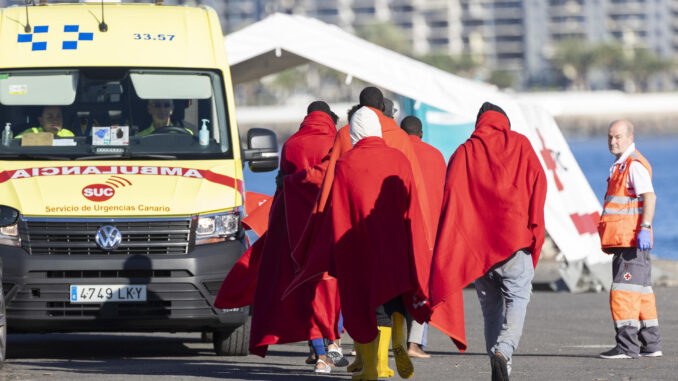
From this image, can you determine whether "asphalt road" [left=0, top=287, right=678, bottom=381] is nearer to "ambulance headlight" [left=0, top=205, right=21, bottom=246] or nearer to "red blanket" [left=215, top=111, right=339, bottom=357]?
"red blanket" [left=215, top=111, right=339, bottom=357]

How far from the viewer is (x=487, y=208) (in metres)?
8.05

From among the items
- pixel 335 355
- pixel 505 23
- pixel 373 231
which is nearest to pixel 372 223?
pixel 373 231

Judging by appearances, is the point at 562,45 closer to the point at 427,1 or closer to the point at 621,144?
the point at 427,1

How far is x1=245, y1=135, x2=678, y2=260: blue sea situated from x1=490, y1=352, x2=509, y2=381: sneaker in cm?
1741

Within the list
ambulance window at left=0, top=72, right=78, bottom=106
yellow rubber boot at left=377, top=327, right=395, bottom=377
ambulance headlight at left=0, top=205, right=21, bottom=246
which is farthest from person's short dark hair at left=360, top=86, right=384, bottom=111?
ambulance window at left=0, top=72, right=78, bottom=106

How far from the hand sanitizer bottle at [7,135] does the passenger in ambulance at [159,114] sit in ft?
3.11

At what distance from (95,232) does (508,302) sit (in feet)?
9.85

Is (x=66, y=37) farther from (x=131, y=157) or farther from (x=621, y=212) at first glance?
(x=621, y=212)

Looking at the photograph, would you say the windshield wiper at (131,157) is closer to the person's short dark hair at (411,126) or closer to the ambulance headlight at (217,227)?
the ambulance headlight at (217,227)

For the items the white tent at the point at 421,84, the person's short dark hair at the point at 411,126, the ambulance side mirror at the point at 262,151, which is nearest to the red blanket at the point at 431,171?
the person's short dark hair at the point at 411,126

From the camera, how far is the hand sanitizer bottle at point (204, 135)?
10188 millimetres

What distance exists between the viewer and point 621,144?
390 inches

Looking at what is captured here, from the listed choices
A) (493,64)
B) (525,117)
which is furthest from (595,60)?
(525,117)

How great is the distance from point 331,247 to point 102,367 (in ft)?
7.88
